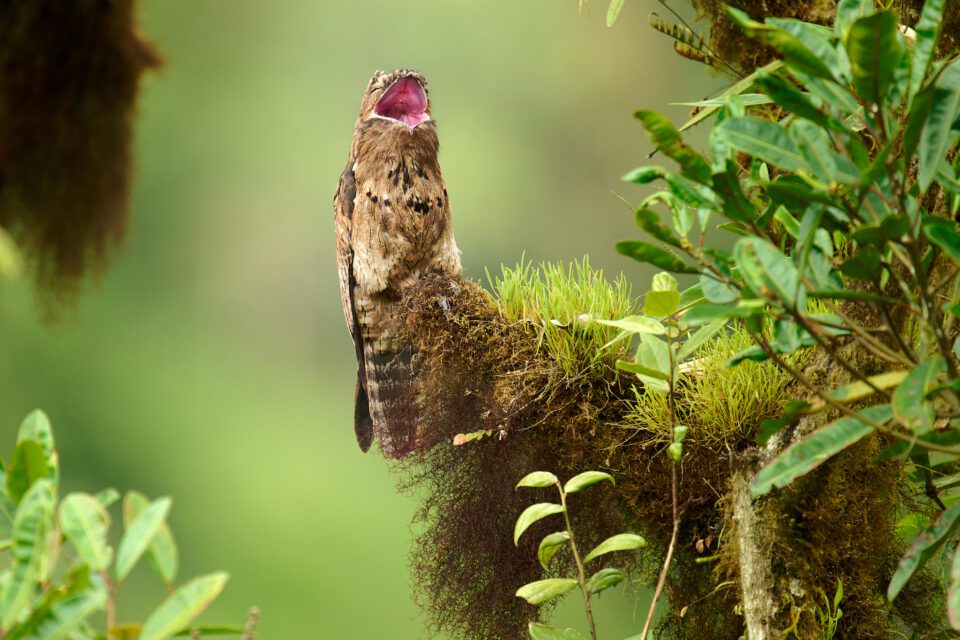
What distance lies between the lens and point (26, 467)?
2.29ft

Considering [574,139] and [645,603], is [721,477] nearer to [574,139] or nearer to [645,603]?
[645,603]

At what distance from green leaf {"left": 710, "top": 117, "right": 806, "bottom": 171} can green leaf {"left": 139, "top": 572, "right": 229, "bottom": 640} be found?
0.56m

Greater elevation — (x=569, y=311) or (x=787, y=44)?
(x=787, y=44)

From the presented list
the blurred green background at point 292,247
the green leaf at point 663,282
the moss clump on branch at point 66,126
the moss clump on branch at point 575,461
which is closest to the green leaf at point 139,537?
the moss clump on branch at point 66,126

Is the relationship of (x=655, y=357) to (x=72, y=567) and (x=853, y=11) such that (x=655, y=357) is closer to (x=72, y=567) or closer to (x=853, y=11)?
(x=853, y=11)

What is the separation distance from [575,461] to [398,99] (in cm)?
86

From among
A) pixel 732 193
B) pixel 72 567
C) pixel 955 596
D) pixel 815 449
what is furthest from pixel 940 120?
pixel 72 567

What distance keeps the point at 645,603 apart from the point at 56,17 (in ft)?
5.75

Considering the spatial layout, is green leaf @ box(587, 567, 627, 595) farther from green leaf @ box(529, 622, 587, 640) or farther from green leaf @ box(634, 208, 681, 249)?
green leaf @ box(634, 208, 681, 249)

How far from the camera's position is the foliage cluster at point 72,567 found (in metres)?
0.61

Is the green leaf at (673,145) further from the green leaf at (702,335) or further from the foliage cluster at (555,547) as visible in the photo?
the foliage cluster at (555,547)

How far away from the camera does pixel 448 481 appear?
1.68 m

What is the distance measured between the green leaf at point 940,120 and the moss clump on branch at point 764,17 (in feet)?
2.28

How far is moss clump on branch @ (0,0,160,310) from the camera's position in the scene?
2.49 feet
